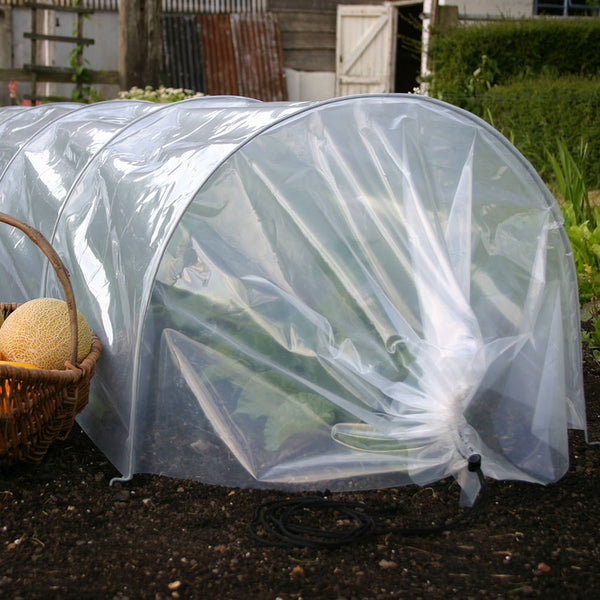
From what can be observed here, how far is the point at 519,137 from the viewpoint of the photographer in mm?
8062

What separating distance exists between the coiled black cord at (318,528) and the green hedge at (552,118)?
211 inches

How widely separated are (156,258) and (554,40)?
8.21m

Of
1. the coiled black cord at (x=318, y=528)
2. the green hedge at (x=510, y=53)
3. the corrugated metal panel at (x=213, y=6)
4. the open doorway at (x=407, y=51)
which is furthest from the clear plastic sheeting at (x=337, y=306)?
the open doorway at (x=407, y=51)

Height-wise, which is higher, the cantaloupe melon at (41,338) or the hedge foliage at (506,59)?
the hedge foliage at (506,59)

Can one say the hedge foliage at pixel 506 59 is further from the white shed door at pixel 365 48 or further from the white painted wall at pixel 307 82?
the white painted wall at pixel 307 82

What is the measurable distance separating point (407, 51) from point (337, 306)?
479 inches

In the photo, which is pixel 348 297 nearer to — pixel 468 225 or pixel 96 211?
pixel 468 225

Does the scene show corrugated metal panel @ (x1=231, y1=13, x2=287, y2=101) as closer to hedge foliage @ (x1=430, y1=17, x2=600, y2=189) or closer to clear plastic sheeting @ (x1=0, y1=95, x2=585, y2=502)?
hedge foliage @ (x1=430, y1=17, x2=600, y2=189)

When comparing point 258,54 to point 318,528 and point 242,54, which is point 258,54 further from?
point 318,528

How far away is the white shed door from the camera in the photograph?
12.7m

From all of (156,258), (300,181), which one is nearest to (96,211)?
(156,258)

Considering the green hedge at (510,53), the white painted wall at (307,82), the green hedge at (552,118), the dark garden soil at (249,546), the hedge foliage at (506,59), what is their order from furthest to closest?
the white painted wall at (307,82) < the green hedge at (510,53) < the hedge foliage at (506,59) < the green hedge at (552,118) < the dark garden soil at (249,546)

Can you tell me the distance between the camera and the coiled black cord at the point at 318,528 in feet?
7.82

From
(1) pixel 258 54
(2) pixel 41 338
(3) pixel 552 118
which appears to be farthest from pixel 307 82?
(2) pixel 41 338
